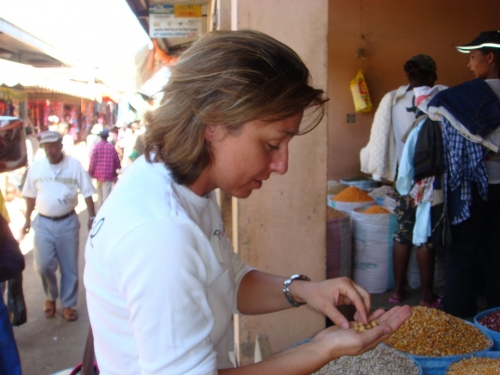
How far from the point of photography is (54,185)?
18.3ft

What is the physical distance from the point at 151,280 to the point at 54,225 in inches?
192

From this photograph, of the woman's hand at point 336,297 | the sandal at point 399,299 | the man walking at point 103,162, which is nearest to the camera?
the woman's hand at point 336,297

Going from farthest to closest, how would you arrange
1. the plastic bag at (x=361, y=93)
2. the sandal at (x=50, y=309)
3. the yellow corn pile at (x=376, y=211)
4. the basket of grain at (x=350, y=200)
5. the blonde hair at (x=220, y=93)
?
1. the plastic bag at (x=361, y=93)
2. the sandal at (x=50, y=309)
3. the basket of grain at (x=350, y=200)
4. the yellow corn pile at (x=376, y=211)
5. the blonde hair at (x=220, y=93)

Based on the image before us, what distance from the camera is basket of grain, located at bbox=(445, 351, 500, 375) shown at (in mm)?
2241

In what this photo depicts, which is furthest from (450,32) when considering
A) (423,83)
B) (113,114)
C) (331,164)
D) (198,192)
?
(113,114)

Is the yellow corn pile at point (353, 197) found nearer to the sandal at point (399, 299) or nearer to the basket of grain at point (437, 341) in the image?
the sandal at point (399, 299)

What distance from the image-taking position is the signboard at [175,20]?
7.71 metres

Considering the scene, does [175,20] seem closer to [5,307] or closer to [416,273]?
[416,273]

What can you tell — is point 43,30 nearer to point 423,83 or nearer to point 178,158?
point 423,83

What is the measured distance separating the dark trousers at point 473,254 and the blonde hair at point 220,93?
2.45 m

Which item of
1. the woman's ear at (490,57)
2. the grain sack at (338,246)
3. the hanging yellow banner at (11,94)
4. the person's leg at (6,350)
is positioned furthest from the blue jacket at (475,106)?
the hanging yellow banner at (11,94)

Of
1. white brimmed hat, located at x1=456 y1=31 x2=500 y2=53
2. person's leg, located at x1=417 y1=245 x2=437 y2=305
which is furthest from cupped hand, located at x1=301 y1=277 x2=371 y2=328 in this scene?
white brimmed hat, located at x1=456 y1=31 x2=500 y2=53

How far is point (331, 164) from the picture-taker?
7887mm

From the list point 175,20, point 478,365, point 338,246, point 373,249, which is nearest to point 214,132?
point 478,365
